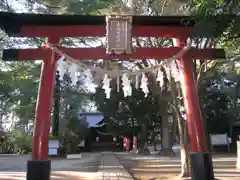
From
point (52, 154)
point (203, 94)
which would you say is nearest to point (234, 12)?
point (52, 154)

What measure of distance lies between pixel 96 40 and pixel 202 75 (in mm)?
3970

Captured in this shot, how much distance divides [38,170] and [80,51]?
→ 2638 millimetres

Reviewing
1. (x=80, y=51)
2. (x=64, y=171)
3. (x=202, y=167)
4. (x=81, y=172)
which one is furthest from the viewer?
(x=64, y=171)

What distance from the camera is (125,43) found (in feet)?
23.5

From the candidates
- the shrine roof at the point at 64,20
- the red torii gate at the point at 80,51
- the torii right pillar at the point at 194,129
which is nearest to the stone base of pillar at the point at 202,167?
the torii right pillar at the point at 194,129

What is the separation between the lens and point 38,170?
661 centimetres

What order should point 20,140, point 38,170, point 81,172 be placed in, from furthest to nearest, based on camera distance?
1. point 20,140
2. point 81,172
3. point 38,170

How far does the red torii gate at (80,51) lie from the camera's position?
22.9ft

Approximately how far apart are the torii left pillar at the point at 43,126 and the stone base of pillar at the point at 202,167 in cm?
297

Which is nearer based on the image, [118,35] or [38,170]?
[38,170]

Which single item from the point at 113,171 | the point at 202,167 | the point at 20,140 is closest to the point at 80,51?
the point at 202,167

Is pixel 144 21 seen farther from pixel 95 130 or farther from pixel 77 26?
pixel 95 130

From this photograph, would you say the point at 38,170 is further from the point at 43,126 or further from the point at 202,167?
the point at 202,167

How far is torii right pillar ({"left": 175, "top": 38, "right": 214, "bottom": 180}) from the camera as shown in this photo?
683cm
